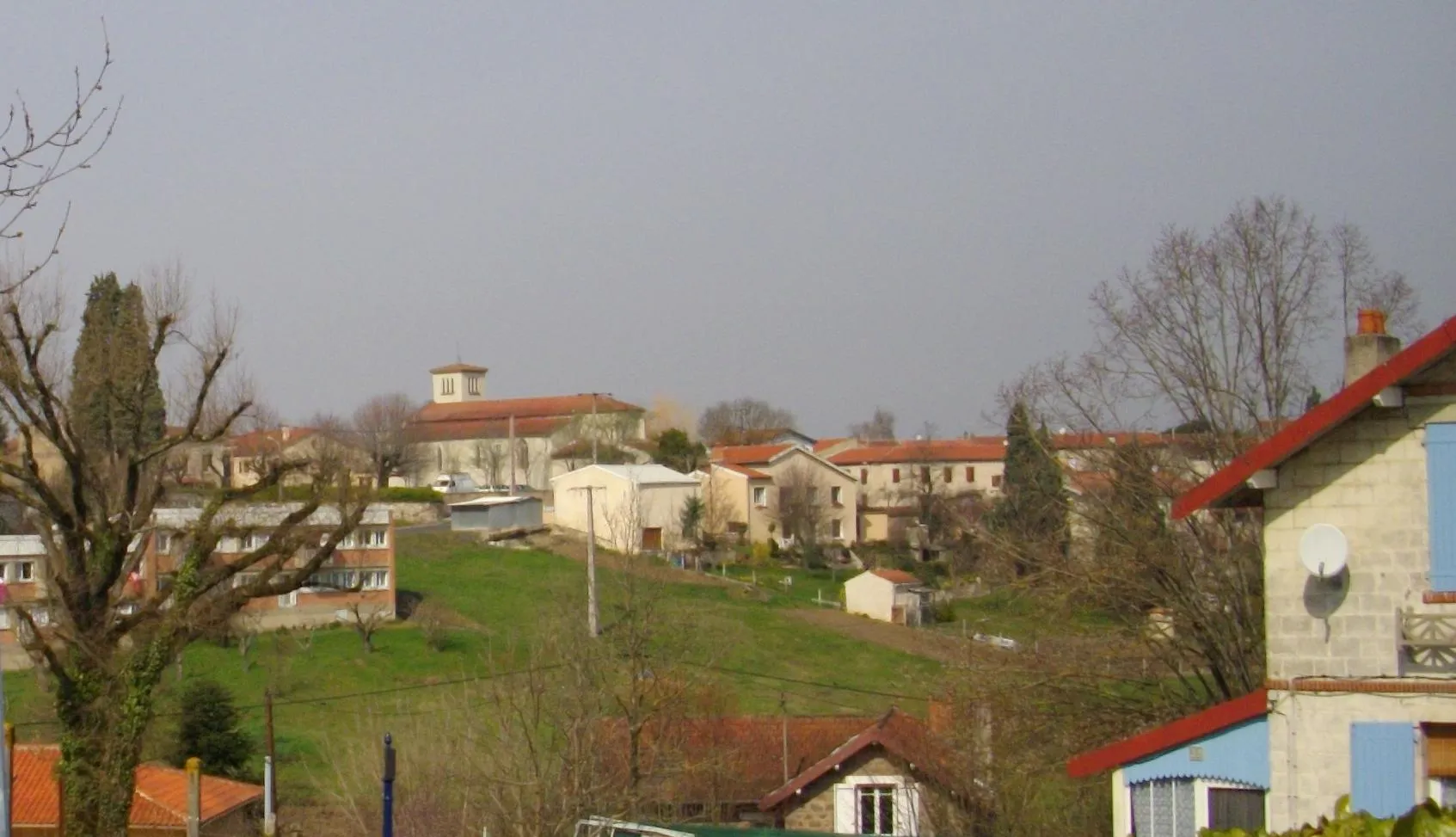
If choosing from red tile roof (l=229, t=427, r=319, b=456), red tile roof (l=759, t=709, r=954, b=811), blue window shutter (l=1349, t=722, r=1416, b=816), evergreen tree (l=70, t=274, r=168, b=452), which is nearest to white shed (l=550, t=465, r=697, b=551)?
red tile roof (l=229, t=427, r=319, b=456)

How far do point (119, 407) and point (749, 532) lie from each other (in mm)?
60886

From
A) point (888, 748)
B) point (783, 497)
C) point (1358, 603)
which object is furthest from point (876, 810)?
point (783, 497)

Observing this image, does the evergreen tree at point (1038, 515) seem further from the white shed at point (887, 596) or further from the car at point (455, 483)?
the car at point (455, 483)

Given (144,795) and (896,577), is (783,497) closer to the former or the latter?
(896,577)

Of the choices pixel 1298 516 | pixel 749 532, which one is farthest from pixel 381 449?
pixel 1298 516

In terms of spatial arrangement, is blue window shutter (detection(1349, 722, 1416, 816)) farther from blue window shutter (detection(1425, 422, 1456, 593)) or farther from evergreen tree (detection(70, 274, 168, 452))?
evergreen tree (detection(70, 274, 168, 452))

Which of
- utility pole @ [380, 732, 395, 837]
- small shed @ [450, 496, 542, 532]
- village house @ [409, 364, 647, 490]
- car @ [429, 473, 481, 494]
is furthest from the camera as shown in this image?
village house @ [409, 364, 647, 490]

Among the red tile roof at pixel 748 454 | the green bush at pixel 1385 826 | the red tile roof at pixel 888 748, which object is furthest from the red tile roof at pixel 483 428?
the green bush at pixel 1385 826

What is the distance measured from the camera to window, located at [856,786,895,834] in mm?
25469

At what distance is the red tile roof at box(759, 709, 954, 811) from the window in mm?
777

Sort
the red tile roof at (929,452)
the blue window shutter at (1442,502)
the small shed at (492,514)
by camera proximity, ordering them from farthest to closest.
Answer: the red tile roof at (929,452) < the small shed at (492,514) < the blue window shutter at (1442,502)

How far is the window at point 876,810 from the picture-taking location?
25469 mm

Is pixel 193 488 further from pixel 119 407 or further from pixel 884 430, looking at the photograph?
pixel 884 430

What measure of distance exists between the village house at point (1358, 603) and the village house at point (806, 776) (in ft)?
35.3
